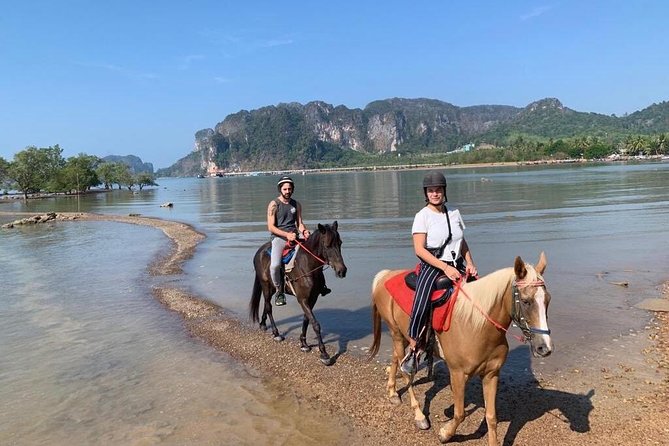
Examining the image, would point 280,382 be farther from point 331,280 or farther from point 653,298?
point 653,298

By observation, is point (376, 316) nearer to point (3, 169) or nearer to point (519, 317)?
point (519, 317)

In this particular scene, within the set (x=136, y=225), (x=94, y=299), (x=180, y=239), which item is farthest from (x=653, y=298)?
(x=136, y=225)

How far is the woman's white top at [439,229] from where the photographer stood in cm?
530

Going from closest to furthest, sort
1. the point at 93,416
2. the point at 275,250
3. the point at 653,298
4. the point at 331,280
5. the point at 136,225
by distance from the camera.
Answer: the point at 93,416, the point at 275,250, the point at 653,298, the point at 331,280, the point at 136,225

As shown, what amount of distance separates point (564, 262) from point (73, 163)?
371ft

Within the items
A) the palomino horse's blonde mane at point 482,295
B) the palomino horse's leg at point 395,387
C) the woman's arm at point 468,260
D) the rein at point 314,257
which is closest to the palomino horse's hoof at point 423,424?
the palomino horse's leg at point 395,387

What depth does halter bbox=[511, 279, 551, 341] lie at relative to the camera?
4232 mm

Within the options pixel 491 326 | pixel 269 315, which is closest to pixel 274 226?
pixel 269 315

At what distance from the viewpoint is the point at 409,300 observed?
18.6ft

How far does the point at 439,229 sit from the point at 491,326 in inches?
47.2

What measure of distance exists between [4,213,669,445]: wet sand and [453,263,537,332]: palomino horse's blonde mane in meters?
1.62

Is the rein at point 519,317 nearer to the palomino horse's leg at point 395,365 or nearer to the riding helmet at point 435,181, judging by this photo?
the riding helmet at point 435,181

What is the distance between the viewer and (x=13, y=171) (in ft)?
272

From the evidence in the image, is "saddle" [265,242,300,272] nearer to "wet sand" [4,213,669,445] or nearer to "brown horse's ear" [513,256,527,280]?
"wet sand" [4,213,669,445]
